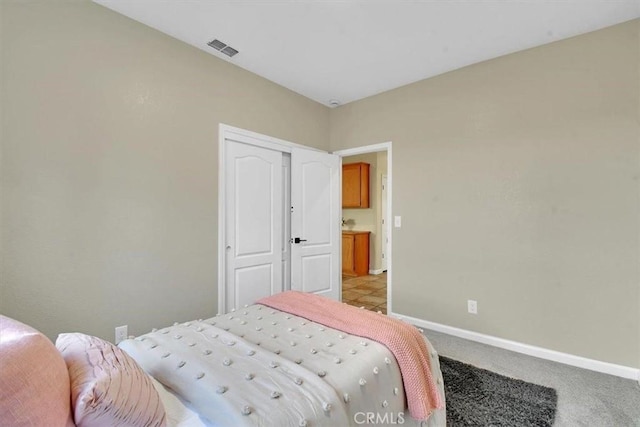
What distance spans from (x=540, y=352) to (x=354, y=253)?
3616mm

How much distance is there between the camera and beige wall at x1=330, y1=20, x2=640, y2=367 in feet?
7.53

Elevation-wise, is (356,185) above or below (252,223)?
above

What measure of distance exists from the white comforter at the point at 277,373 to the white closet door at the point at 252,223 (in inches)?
52.5

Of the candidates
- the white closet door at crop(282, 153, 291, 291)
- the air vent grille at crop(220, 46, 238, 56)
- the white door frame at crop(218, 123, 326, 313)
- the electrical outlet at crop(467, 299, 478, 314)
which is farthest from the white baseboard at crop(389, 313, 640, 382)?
the air vent grille at crop(220, 46, 238, 56)

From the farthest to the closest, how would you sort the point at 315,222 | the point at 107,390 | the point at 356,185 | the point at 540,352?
1. the point at 356,185
2. the point at 315,222
3. the point at 540,352
4. the point at 107,390

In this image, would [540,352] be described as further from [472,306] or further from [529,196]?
[529,196]

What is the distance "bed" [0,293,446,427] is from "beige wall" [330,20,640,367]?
1.67 m

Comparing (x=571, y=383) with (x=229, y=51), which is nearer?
(x=571, y=383)

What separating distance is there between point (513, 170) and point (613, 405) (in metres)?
1.84

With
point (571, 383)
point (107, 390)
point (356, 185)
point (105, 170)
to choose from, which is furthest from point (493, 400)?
point (356, 185)

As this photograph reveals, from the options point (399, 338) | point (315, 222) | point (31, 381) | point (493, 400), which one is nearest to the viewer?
point (31, 381)

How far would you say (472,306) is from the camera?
2951 mm

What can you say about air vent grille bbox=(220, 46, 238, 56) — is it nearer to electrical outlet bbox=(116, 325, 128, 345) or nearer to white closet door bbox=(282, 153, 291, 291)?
white closet door bbox=(282, 153, 291, 291)

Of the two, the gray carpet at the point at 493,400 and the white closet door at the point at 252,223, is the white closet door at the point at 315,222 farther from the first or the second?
the gray carpet at the point at 493,400
